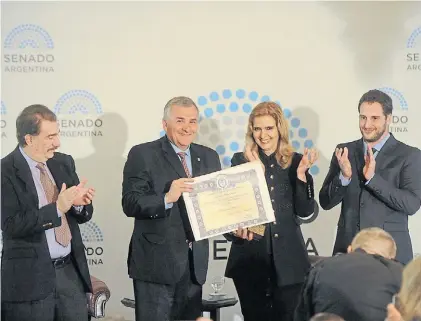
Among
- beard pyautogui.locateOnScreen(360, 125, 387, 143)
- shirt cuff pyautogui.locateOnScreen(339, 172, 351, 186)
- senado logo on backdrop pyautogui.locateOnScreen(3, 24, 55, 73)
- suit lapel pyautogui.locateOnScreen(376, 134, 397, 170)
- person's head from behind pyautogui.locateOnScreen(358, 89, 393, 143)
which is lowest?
shirt cuff pyautogui.locateOnScreen(339, 172, 351, 186)

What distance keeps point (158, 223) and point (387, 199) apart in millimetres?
1650

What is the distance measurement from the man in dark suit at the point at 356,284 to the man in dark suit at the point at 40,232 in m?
1.61

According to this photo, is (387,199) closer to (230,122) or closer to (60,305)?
(230,122)

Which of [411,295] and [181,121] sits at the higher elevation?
[181,121]

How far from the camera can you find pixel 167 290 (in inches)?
187

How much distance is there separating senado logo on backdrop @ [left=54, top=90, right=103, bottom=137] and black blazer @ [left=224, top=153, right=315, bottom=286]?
1545mm

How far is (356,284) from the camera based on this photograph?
3793mm

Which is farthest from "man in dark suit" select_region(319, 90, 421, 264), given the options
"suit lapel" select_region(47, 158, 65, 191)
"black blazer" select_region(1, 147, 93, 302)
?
"black blazer" select_region(1, 147, 93, 302)

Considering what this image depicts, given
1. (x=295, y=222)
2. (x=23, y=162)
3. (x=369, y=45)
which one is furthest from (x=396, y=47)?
(x=23, y=162)

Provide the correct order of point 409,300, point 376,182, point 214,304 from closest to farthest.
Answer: point 409,300 → point 376,182 → point 214,304

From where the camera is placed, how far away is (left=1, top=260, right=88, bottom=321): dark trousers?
454 centimetres

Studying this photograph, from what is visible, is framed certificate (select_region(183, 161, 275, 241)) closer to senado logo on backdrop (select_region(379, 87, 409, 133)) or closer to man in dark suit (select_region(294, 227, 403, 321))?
man in dark suit (select_region(294, 227, 403, 321))

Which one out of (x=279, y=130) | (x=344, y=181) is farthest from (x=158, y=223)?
(x=344, y=181)

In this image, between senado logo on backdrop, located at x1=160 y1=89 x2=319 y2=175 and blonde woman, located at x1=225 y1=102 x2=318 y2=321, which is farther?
senado logo on backdrop, located at x1=160 y1=89 x2=319 y2=175
